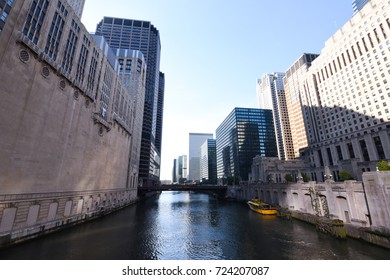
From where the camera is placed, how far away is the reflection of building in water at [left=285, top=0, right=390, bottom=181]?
257 ft

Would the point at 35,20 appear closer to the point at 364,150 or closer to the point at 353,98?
the point at 364,150

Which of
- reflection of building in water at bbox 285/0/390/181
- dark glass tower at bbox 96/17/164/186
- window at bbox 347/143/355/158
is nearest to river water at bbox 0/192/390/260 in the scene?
reflection of building in water at bbox 285/0/390/181

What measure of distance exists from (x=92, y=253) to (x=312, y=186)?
46.1 meters

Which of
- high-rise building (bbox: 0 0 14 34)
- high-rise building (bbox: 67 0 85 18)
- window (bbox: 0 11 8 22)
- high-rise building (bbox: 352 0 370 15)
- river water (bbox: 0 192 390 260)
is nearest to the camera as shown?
river water (bbox: 0 192 390 260)

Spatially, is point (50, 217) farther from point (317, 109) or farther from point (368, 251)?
point (317, 109)

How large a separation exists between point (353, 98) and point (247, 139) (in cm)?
8454

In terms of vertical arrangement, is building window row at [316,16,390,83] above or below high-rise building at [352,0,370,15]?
below

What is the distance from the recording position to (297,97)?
482ft

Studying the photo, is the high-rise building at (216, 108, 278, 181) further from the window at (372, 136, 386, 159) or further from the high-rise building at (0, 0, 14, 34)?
the high-rise building at (0, 0, 14, 34)

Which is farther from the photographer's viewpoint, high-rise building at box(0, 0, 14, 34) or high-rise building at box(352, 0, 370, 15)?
high-rise building at box(352, 0, 370, 15)

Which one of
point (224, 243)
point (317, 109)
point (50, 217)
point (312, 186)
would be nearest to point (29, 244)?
point (50, 217)

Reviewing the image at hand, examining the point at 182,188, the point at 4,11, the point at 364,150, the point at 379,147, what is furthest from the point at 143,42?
the point at 379,147

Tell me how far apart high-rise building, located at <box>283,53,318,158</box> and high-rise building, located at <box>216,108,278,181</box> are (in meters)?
25.3

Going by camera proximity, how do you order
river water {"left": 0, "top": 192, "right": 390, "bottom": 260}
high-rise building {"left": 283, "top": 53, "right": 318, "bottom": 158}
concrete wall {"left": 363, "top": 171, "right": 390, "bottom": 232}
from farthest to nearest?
high-rise building {"left": 283, "top": 53, "right": 318, "bottom": 158}
concrete wall {"left": 363, "top": 171, "right": 390, "bottom": 232}
river water {"left": 0, "top": 192, "right": 390, "bottom": 260}
